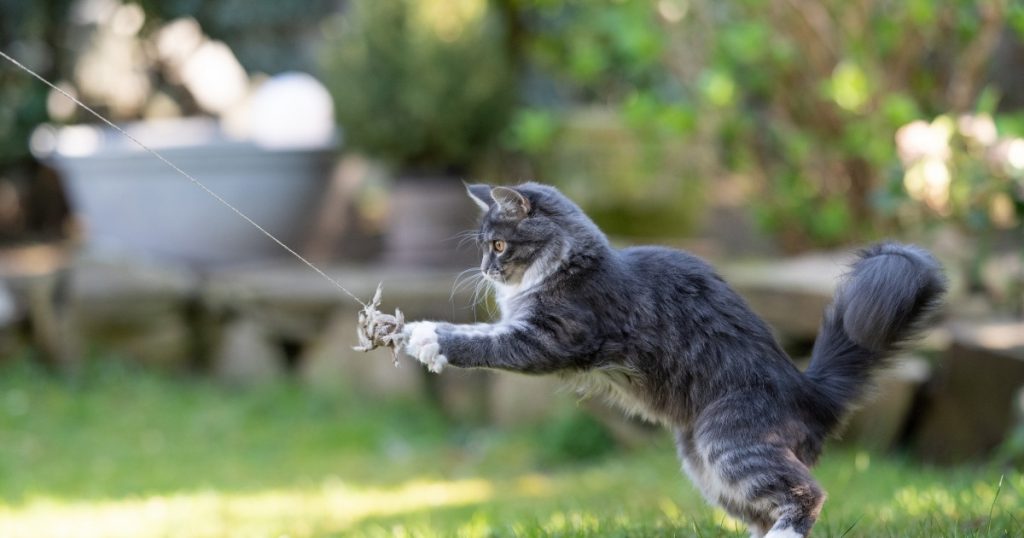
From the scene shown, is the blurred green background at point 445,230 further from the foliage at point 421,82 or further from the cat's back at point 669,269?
the cat's back at point 669,269

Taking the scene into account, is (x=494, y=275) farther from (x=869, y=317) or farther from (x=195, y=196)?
(x=195, y=196)

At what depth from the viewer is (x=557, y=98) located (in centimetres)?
1017

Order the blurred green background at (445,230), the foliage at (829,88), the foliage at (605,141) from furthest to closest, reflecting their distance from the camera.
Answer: the foliage at (605,141) → the foliage at (829,88) → the blurred green background at (445,230)

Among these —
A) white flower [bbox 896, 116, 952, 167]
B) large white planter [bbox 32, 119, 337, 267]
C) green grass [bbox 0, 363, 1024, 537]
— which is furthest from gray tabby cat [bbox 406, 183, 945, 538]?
large white planter [bbox 32, 119, 337, 267]

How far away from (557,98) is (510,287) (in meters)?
6.72

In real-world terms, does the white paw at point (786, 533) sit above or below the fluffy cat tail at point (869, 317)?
below

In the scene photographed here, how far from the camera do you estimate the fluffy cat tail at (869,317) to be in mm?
3287

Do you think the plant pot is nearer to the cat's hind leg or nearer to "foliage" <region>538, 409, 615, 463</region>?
"foliage" <region>538, 409, 615, 463</region>

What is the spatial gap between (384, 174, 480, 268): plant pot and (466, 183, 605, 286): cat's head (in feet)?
15.1

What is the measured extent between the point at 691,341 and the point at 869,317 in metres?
0.51

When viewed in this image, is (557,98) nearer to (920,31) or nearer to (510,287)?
(920,31)

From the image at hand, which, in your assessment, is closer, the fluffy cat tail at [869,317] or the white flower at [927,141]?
the fluffy cat tail at [869,317]

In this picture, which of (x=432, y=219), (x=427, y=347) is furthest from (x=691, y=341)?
(x=432, y=219)

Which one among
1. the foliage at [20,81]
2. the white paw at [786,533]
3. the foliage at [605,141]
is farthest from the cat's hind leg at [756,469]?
the foliage at [20,81]
